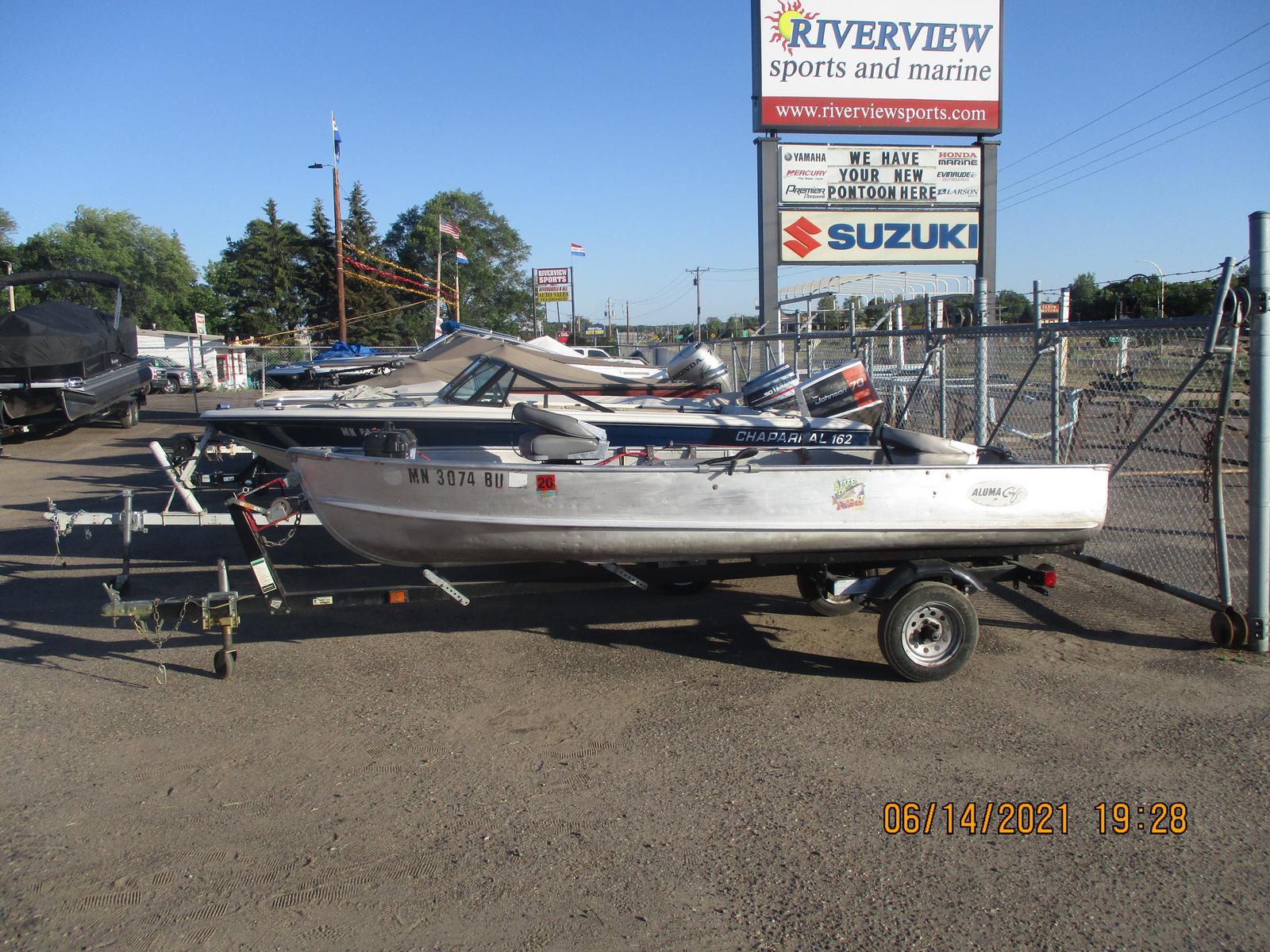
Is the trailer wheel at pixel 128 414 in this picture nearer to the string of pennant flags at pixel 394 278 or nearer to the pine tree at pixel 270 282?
the string of pennant flags at pixel 394 278

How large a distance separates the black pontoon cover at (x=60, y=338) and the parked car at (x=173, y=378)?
57.4ft

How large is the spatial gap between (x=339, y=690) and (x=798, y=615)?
3172 mm

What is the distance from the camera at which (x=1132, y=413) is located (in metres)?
7.05

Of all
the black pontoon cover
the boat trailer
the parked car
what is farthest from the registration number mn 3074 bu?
the parked car

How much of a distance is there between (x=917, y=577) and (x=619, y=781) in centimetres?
209

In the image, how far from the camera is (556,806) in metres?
3.76

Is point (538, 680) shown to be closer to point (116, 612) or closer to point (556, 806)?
point (556, 806)

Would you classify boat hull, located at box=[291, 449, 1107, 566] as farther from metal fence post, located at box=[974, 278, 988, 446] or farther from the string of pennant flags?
the string of pennant flags

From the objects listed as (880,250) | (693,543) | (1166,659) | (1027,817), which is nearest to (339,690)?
(693,543)

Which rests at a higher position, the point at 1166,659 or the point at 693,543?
the point at 693,543

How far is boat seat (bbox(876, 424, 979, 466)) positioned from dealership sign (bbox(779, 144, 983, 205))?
8475 millimetres

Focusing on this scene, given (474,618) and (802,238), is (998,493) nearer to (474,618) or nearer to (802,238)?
(474,618)

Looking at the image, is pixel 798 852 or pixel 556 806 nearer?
pixel 798 852
